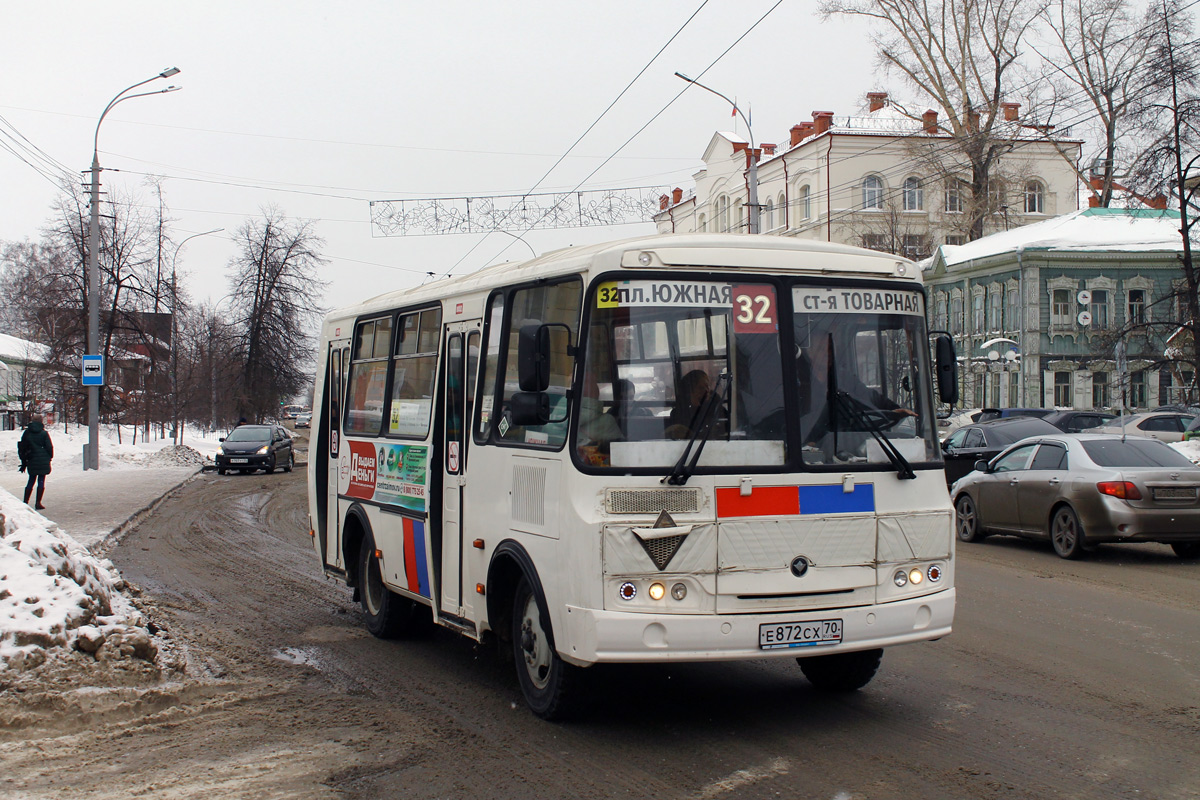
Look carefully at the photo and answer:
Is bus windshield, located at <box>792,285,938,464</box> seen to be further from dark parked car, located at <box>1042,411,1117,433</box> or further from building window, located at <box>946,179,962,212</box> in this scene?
building window, located at <box>946,179,962,212</box>

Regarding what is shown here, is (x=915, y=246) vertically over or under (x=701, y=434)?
over

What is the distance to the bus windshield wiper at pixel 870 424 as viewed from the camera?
20.4ft

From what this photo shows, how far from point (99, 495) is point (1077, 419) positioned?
24.1 m

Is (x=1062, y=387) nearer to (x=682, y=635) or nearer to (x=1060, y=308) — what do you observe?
(x=1060, y=308)

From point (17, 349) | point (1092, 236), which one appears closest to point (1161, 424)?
point (1092, 236)

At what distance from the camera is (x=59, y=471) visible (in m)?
32.0

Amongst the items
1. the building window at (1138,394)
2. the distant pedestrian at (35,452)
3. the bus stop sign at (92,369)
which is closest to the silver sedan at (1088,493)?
the distant pedestrian at (35,452)

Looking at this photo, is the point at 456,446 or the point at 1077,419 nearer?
the point at 456,446

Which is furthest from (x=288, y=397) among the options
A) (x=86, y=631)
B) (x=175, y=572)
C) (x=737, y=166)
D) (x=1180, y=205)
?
(x=86, y=631)

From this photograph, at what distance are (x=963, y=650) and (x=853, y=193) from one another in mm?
57654

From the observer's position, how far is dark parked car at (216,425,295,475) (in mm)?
35062

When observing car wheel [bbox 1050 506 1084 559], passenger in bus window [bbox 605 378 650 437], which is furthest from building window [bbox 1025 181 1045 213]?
passenger in bus window [bbox 605 378 650 437]

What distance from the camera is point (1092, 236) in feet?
159

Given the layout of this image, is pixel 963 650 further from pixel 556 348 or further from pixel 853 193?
pixel 853 193
